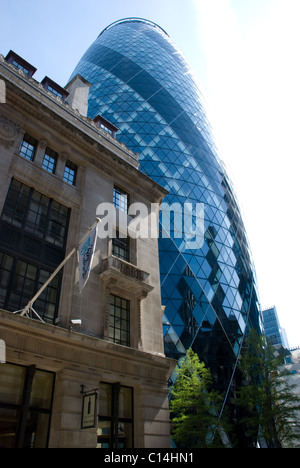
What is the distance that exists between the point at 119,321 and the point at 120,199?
8.14 metres

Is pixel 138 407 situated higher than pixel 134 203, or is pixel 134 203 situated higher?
pixel 134 203

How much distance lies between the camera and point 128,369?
14.9 metres

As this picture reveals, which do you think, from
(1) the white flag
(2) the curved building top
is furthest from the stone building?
(2) the curved building top

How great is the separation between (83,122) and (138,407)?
18.0 meters

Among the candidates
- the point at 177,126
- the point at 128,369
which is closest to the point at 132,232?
the point at 128,369

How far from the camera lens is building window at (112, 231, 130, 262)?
18844 millimetres

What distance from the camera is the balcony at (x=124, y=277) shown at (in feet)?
53.9

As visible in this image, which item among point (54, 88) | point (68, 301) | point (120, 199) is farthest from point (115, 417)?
point (54, 88)

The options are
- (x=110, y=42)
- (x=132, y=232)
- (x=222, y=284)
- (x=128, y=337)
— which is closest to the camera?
(x=128, y=337)

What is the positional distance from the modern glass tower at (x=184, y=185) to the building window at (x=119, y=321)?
65.3 feet

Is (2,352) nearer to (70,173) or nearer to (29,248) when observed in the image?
(29,248)

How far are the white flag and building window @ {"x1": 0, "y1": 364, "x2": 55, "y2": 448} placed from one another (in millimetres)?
3769

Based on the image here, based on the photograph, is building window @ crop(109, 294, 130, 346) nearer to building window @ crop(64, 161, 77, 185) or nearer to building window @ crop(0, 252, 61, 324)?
building window @ crop(0, 252, 61, 324)

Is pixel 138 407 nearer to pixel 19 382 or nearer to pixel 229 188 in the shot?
pixel 19 382
